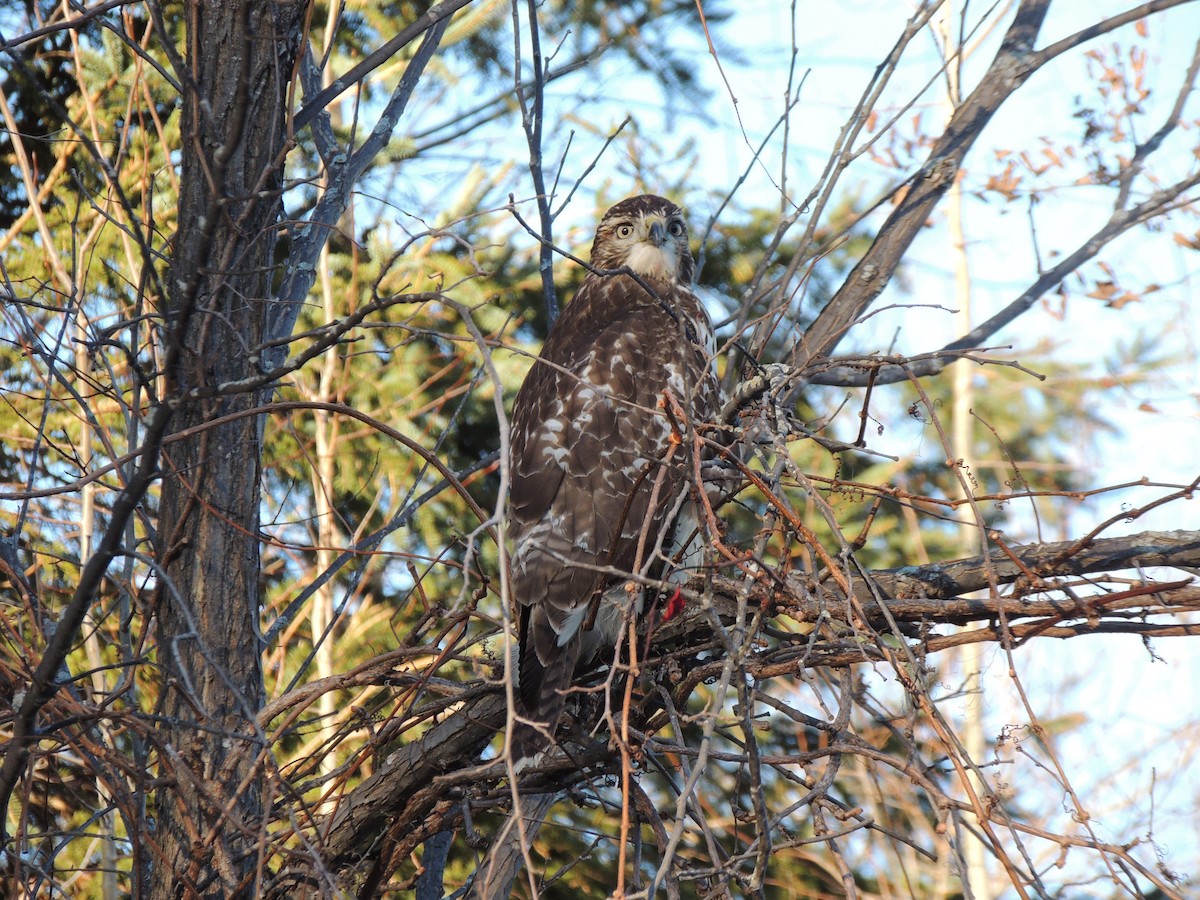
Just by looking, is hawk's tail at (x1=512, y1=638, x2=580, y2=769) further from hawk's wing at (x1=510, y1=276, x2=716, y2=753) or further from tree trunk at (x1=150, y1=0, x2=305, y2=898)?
tree trunk at (x1=150, y1=0, x2=305, y2=898)

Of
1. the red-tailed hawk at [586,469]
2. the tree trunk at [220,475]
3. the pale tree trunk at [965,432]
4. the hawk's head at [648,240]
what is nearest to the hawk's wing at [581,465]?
the red-tailed hawk at [586,469]

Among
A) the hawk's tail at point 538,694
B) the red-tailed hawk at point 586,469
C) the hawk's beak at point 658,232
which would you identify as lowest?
the hawk's tail at point 538,694

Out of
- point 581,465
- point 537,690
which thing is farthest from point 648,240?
point 537,690

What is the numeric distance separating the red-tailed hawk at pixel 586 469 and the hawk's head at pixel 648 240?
0.85ft

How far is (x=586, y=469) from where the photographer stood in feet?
13.5

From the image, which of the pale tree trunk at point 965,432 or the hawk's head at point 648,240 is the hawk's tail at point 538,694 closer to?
the hawk's head at point 648,240

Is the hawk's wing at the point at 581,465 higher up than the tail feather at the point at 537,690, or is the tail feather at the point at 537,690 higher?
the hawk's wing at the point at 581,465

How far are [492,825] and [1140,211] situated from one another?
4815mm

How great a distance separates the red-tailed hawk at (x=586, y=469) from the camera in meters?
3.67

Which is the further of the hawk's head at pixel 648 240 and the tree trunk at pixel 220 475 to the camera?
the hawk's head at pixel 648 240

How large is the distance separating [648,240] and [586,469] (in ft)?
4.84

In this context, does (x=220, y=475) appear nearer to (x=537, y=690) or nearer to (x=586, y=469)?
(x=537, y=690)

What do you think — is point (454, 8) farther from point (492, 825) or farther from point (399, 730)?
point (492, 825)

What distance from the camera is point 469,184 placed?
7.98m
